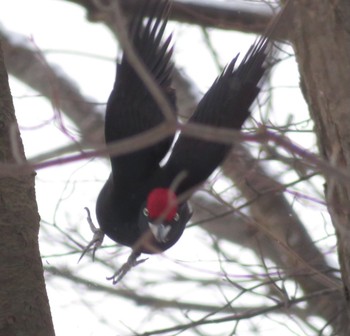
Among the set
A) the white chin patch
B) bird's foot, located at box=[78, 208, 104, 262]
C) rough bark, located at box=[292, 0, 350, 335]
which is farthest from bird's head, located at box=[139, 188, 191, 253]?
rough bark, located at box=[292, 0, 350, 335]

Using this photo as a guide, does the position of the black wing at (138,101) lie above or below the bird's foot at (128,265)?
above

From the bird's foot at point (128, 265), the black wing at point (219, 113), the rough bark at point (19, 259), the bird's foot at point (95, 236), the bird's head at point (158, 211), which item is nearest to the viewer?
the rough bark at point (19, 259)

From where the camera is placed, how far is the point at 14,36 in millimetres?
5984

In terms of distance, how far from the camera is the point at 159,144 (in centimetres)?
340

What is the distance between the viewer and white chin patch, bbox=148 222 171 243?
311cm

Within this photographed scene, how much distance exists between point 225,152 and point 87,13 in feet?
3.86

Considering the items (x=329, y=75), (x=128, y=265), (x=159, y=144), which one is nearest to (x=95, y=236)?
(x=128, y=265)

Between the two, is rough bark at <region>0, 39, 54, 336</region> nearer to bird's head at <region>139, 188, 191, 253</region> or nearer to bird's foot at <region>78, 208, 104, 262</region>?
bird's head at <region>139, 188, 191, 253</region>

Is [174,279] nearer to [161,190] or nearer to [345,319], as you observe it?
[345,319]

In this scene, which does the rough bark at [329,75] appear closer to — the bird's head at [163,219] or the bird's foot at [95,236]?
the bird's head at [163,219]

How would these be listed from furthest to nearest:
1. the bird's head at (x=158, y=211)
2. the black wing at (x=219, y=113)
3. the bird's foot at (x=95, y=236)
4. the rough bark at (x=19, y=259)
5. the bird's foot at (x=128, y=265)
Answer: the bird's foot at (x=95, y=236)
the bird's foot at (x=128, y=265)
the black wing at (x=219, y=113)
the bird's head at (x=158, y=211)
the rough bark at (x=19, y=259)

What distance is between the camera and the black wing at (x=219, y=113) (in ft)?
10.5

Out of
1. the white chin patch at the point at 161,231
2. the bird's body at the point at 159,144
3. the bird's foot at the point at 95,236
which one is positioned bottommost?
the bird's foot at the point at 95,236

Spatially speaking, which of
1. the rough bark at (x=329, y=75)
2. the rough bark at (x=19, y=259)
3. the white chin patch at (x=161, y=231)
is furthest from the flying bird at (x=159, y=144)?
the rough bark at (x=19, y=259)
